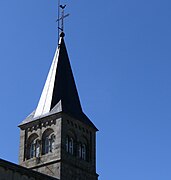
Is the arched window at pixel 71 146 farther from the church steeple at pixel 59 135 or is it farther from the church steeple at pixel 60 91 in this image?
the church steeple at pixel 60 91

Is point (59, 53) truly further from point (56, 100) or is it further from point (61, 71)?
point (56, 100)

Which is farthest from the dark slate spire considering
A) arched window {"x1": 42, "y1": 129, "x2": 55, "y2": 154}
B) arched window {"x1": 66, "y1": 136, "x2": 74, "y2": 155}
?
arched window {"x1": 66, "y1": 136, "x2": 74, "y2": 155}

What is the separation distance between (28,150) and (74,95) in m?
5.92

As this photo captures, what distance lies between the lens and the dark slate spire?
46.4 m

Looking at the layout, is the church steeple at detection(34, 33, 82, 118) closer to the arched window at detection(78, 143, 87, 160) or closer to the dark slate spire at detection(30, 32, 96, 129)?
the dark slate spire at detection(30, 32, 96, 129)

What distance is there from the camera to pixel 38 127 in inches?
1820

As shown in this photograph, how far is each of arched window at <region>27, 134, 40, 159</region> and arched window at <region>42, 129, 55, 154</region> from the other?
1.92 feet

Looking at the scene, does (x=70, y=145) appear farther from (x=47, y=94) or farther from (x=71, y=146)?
(x=47, y=94)

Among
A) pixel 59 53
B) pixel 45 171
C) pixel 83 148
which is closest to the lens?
pixel 45 171

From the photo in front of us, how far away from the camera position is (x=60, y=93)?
47.5 m

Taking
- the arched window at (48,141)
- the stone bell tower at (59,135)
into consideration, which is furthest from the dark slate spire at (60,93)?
the arched window at (48,141)

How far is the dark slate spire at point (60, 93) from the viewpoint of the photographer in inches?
1827

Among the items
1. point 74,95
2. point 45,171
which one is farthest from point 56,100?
point 45,171

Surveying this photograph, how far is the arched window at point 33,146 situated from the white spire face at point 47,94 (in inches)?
69.3
